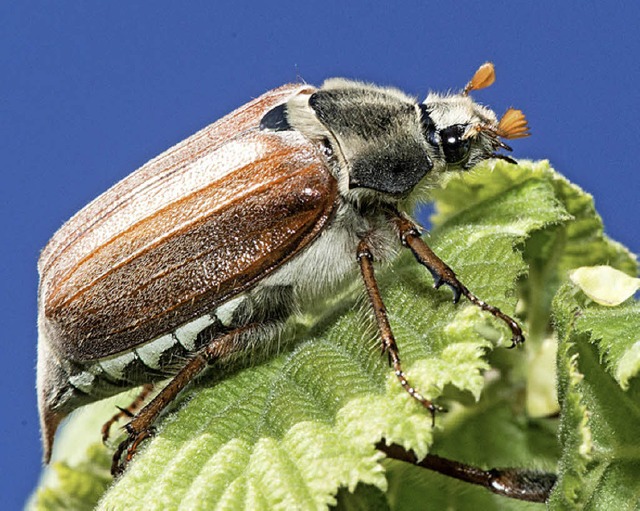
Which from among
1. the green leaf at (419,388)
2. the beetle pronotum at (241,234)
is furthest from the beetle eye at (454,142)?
the green leaf at (419,388)

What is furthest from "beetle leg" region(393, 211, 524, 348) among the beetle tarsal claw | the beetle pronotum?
the beetle tarsal claw

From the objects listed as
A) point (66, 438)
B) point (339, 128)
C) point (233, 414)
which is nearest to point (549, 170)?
point (339, 128)

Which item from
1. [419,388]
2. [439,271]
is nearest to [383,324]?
[439,271]

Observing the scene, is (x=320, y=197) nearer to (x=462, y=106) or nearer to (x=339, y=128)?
(x=339, y=128)

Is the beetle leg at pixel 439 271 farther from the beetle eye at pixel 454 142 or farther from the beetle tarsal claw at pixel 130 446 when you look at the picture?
the beetle tarsal claw at pixel 130 446

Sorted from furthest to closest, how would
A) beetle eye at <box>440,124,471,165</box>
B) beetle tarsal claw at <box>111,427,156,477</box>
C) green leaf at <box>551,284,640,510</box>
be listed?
beetle eye at <box>440,124,471,165</box>
beetle tarsal claw at <box>111,427,156,477</box>
green leaf at <box>551,284,640,510</box>

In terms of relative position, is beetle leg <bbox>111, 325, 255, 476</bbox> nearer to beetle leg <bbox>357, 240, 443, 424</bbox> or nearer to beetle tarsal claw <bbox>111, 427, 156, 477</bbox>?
beetle tarsal claw <bbox>111, 427, 156, 477</bbox>
